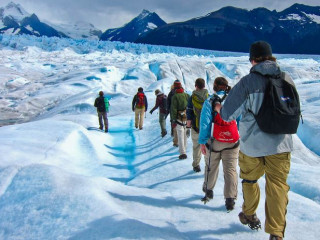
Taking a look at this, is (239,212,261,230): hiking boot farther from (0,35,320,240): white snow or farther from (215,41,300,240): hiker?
(215,41,300,240): hiker

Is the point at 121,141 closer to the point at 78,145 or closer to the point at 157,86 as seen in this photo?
the point at 78,145

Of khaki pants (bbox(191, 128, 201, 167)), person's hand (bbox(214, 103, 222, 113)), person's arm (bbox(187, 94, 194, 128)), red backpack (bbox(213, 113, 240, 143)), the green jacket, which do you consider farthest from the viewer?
the green jacket

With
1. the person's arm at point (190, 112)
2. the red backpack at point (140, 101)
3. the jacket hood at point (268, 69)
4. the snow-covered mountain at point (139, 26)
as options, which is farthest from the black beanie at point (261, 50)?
the snow-covered mountain at point (139, 26)

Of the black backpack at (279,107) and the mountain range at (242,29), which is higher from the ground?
the mountain range at (242,29)

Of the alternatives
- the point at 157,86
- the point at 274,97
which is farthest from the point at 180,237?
the point at 157,86

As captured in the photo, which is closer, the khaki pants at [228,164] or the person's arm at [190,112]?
the khaki pants at [228,164]

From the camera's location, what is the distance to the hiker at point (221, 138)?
2.83 meters

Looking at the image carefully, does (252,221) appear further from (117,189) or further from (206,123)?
(117,189)

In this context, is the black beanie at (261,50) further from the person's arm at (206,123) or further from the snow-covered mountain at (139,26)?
the snow-covered mountain at (139,26)

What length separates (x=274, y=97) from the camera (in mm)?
1885

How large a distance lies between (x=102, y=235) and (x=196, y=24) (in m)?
125

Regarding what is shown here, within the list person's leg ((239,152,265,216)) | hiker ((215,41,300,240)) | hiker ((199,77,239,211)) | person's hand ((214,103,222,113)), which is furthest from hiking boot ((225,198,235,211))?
person's hand ((214,103,222,113))

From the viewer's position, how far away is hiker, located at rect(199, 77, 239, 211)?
2.83m

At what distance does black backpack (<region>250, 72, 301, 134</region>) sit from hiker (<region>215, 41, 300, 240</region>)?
13mm
